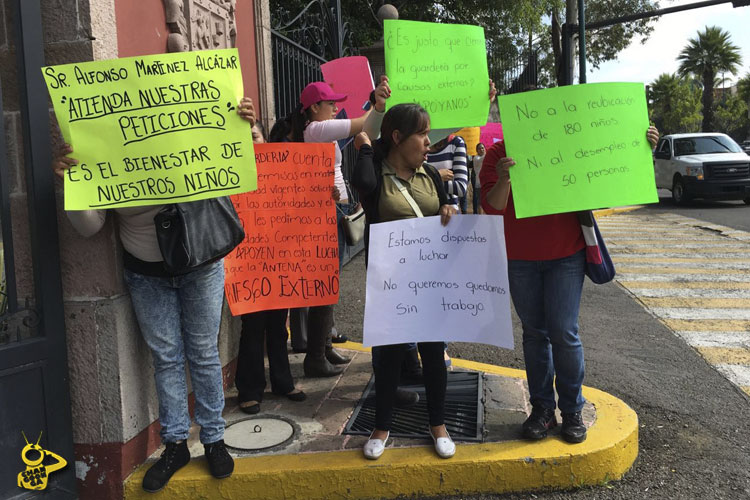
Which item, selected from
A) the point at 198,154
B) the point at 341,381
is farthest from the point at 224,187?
the point at 341,381

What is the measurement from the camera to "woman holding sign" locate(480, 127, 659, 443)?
10.3ft

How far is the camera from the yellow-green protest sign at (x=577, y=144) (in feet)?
9.85

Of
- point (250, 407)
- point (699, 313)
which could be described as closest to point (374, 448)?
point (250, 407)

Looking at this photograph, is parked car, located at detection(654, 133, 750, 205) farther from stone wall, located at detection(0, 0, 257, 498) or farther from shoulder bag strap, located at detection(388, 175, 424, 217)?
stone wall, located at detection(0, 0, 257, 498)

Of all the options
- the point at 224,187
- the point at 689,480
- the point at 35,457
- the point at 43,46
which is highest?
the point at 43,46

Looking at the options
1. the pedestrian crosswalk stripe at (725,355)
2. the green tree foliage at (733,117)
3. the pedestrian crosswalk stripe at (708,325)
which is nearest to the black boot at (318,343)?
the pedestrian crosswalk stripe at (725,355)

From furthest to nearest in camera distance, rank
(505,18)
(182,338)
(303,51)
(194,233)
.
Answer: (505,18) → (303,51) → (182,338) → (194,233)

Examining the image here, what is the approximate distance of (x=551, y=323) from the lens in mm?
3188

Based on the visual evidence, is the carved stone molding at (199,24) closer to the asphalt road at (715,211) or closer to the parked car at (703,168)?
the asphalt road at (715,211)

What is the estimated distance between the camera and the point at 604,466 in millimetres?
3113

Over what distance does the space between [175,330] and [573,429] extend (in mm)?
2071

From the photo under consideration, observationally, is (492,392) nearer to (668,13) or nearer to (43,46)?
(43,46)

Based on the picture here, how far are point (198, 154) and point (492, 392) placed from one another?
2337 millimetres

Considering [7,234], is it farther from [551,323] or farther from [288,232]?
[551,323]
